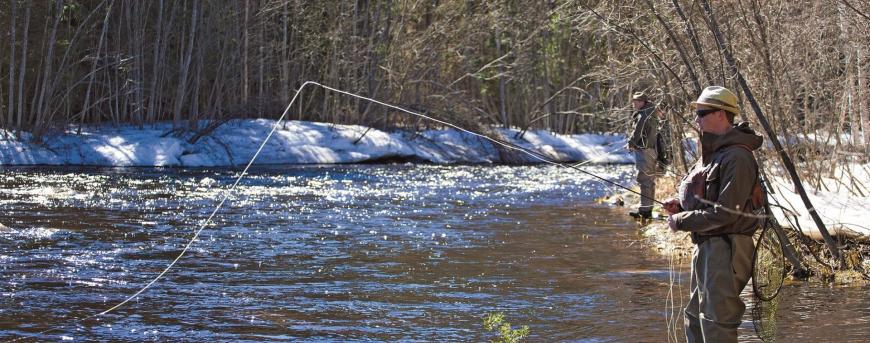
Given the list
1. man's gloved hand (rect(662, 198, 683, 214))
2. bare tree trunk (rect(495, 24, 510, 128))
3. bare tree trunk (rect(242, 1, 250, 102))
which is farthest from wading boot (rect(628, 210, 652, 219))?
bare tree trunk (rect(495, 24, 510, 128))

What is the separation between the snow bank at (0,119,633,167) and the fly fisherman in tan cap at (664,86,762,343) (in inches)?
726

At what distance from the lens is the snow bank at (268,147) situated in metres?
22.0

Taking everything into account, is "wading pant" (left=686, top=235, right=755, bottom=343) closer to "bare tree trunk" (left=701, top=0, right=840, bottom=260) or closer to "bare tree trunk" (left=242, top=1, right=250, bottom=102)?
"bare tree trunk" (left=701, top=0, right=840, bottom=260)

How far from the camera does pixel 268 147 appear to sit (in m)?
24.2

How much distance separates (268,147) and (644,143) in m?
13.8

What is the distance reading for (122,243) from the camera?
10391 mm

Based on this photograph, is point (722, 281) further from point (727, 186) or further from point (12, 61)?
point (12, 61)

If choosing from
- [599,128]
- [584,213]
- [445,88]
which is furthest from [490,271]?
[599,128]

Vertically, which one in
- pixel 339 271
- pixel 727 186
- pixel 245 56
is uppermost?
pixel 245 56

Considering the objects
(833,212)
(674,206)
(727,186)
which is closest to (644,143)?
(833,212)

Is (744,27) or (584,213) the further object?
(584,213)

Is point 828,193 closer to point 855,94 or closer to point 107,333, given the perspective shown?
point 855,94

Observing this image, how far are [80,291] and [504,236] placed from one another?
4.66 metres

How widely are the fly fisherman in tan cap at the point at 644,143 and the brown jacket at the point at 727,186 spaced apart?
5.78m
